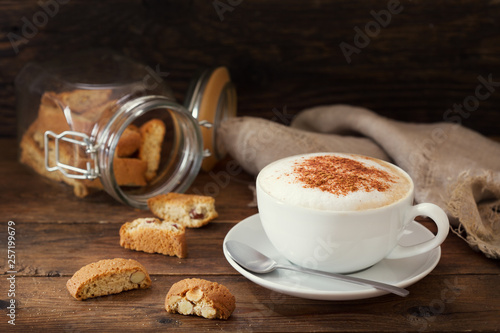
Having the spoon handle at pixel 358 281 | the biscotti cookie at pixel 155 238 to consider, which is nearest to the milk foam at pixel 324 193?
the spoon handle at pixel 358 281

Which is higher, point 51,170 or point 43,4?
point 43,4

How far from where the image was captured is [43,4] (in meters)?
1.78

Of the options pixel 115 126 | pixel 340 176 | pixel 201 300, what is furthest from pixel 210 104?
pixel 201 300

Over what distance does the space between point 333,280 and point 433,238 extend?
21 centimetres

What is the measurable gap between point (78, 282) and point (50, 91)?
0.66 m

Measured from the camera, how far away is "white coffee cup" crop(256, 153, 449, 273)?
3.21ft

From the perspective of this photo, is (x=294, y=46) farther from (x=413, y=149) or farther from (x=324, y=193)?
(x=324, y=193)

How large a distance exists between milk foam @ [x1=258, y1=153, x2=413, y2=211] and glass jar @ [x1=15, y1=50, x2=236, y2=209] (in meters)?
0.44

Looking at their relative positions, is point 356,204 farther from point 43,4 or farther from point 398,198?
point 43,4

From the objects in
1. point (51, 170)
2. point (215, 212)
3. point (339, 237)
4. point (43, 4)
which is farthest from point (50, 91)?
point (339, 237)

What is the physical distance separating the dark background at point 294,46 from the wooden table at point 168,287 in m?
0.62

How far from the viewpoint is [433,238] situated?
1065 millimetres

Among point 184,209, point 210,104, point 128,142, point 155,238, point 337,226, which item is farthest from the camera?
point 210,104

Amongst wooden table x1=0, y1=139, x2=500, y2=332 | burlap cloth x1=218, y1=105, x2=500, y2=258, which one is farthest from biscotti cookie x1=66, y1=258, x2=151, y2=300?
burlap cloth x1=218, y1=105, x2=500, y2=258
